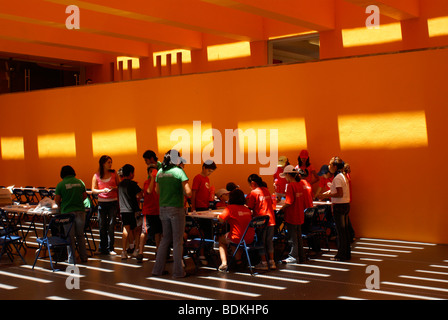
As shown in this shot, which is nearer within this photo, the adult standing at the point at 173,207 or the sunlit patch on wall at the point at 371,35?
the adult standing at the point at 173,207

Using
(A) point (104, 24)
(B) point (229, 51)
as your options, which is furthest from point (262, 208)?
(B) point (229, 51)

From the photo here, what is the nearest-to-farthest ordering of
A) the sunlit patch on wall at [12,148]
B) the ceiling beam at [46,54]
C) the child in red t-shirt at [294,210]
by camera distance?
the child in red t-shirt at [294,210]
the ceiling beam at [46,54]
the sunlit patch on wall at [12,148]

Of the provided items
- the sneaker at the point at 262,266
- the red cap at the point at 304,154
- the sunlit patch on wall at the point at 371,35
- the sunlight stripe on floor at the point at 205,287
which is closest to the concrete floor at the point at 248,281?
the sunlight stripe on floor at the point at 205,287

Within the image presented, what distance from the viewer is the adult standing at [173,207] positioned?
Result: 282 inches

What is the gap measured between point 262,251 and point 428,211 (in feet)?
10.7

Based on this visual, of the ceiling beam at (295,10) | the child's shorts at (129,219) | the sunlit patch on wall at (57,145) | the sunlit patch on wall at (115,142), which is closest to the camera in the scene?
the child's shorts at (129,219)

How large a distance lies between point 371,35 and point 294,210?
192 inches

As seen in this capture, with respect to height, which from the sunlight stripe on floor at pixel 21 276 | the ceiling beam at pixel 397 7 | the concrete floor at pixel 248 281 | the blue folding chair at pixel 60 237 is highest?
the ceiling beam at pixel 397 7

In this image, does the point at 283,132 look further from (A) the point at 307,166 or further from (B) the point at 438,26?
(B) the point at 438,26

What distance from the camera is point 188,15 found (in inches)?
447

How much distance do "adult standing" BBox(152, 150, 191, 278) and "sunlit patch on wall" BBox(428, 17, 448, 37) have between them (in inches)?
228

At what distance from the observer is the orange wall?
9.45 metres

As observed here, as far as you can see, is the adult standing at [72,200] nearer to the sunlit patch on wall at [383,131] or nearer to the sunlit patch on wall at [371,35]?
the sunlit patch on wall at [383,131]

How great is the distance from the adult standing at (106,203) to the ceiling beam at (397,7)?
184 inches
